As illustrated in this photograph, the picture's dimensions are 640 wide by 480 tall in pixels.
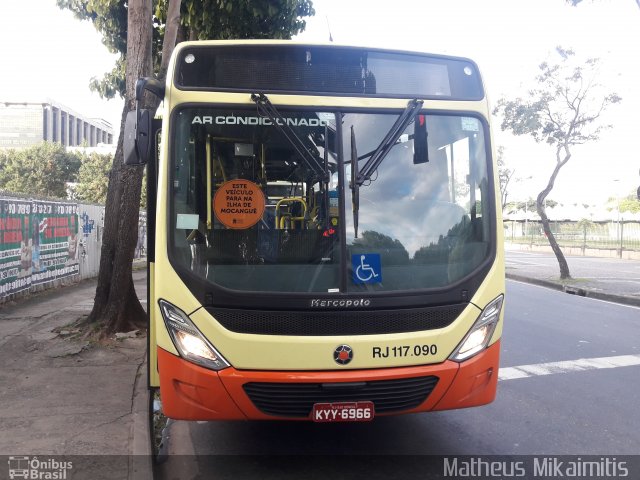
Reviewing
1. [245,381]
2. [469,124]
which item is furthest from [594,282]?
[245,381]

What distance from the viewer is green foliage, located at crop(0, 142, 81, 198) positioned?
4528cm

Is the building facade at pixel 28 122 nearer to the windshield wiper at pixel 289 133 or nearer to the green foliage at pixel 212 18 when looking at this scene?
the green foliage at pixel 212 18

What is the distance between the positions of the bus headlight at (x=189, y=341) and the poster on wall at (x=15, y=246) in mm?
8459

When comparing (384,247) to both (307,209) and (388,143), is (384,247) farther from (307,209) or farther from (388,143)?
(388,143)

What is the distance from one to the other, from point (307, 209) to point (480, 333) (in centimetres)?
146

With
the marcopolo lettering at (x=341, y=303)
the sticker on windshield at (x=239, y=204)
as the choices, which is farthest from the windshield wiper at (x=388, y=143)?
the marcopolo lettering at (x=341, y=303)

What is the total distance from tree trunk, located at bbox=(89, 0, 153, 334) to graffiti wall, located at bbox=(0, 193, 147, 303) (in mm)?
3859

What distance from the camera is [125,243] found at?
8039mm

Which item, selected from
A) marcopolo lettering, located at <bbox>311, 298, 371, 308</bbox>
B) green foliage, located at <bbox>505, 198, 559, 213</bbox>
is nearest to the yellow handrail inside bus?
marcopolo lettering, located at <bbox>311, 298, 371, 308</bbox>

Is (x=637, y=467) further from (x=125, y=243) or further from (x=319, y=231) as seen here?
(x=125, y=243)

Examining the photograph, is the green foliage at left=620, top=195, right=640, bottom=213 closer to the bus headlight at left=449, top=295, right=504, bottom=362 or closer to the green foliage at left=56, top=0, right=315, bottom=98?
the green foliage at left=56, top=0, right=315, bottom=98

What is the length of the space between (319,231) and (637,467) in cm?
281

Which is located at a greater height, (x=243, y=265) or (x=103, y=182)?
(x=103, y=182)

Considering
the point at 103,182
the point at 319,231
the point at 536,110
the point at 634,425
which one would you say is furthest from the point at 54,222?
the point at 103,182
